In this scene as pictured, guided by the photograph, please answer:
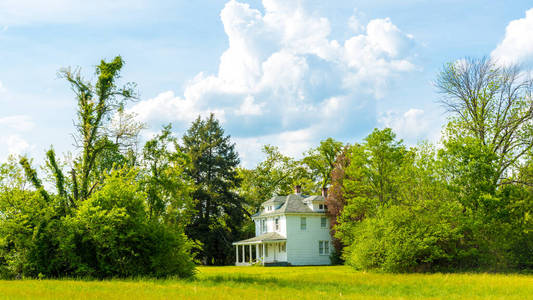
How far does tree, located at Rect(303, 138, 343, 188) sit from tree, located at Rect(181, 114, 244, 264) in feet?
35.9

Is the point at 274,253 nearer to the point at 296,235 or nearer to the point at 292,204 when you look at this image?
the point at 296,235

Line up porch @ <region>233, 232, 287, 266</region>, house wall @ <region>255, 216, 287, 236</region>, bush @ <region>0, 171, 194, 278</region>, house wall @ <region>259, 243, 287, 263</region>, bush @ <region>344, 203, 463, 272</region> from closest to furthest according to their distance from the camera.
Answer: bush @ <region>0, 171, 194, 278</region>, bush @ <region>344, 203, 463, 272</region>, porch @ <region>233, 232, 287, 266</region>, house wall @ <region>255, 216, 287, 236</region>, house wall @ <region>259, 243, 287, 263</region>

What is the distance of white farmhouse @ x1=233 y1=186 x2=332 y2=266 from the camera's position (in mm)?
52500

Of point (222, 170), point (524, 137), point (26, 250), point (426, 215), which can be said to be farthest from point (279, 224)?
point (26, 250)

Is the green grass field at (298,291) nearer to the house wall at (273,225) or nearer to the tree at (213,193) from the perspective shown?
the house wall at (273,225)

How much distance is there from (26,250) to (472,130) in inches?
1125

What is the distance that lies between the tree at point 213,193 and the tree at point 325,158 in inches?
431

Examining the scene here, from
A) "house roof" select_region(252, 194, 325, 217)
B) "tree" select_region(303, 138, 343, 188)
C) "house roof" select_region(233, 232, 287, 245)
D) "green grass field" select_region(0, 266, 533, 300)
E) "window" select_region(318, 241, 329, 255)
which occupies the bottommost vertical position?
"green grass field" select_region(0, 266, 533, 300)

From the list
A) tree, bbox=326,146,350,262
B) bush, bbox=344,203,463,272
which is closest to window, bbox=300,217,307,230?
tree, bbox=326,146,350,262

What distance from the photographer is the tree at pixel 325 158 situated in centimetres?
6706

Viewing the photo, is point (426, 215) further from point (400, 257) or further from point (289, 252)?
point (289, 252)

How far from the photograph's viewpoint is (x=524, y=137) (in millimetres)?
34125

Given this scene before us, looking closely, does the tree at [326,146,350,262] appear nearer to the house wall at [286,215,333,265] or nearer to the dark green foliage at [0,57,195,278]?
the house wall at [286,215,333,265]

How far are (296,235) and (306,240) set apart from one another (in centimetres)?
121
